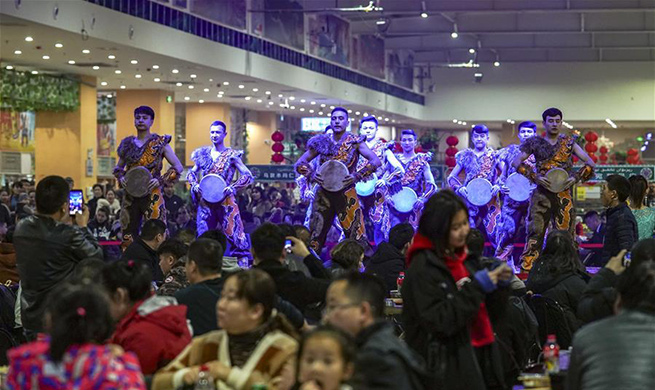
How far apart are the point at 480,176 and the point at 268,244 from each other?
1345 centimetres

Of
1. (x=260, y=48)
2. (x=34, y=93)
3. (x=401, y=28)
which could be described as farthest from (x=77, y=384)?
(x=401, y=28)

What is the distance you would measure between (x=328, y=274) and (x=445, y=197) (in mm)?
2340

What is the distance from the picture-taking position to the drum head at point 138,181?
54.1 feet

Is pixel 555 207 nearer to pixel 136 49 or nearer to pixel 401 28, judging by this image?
pixel 136 49

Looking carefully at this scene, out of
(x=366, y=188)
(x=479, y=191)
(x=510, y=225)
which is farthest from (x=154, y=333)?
(x=366, y=188)

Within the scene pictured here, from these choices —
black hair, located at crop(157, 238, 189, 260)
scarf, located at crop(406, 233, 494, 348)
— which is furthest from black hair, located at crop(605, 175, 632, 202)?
scarf, located at crop(406, 233, 494, 348)

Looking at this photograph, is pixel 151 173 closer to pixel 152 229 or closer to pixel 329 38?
pixel 152 229

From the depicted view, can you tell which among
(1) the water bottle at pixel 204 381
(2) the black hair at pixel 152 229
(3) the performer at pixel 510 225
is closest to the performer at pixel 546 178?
(3) the performer at pixel 510 225

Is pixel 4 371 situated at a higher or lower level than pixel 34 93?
lower

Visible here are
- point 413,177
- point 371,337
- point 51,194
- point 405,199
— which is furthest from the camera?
point 413,177

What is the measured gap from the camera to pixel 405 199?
2133 centimetres

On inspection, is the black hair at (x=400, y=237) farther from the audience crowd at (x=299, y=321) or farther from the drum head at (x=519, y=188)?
the drum head at (x=519, y=188)

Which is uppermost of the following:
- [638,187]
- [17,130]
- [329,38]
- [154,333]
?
[329,38]

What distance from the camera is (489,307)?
20.6 feet
